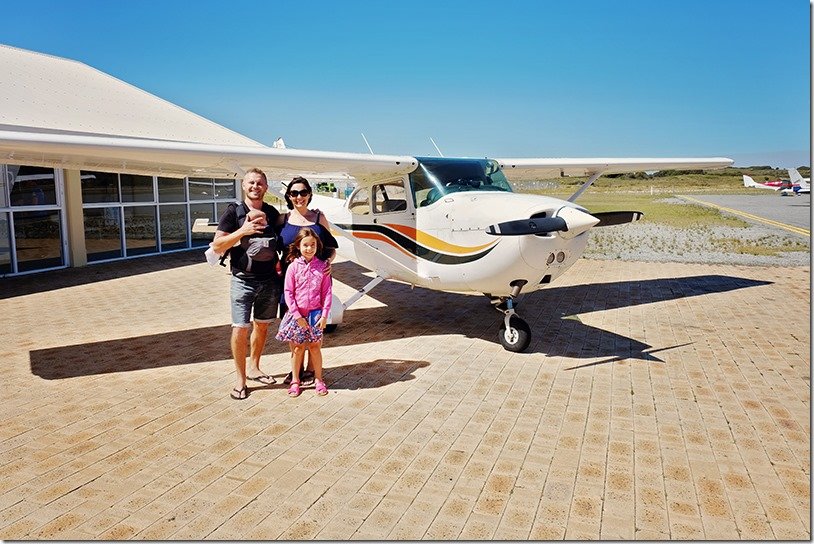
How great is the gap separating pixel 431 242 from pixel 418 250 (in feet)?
1.01

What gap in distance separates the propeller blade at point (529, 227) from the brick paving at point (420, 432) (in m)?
1.62

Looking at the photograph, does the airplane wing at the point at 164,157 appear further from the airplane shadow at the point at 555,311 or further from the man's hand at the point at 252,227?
the airplane shadow at the point at 555,311

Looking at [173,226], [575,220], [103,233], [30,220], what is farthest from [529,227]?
[173,226]

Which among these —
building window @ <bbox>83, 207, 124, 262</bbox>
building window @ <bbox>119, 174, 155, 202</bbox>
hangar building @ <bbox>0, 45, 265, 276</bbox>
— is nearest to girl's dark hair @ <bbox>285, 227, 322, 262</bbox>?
hangar building @ <bbox>0, 45, 265, 276</bbox>

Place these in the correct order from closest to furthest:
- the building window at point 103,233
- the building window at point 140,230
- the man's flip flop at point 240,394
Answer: the man's flip flop at point 240,394 → the building window at point 103,233 → the building window at point 140,230

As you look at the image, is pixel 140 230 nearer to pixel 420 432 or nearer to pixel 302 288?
pixel 302 288

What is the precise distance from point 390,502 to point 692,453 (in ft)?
8.04

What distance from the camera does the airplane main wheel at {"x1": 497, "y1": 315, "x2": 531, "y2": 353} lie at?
691 cm

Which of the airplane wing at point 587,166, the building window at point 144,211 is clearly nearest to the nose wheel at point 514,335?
the airplane wing at point 587,166

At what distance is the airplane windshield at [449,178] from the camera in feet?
23.7

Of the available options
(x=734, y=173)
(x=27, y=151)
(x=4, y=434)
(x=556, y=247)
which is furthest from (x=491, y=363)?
(x=734, y=173)

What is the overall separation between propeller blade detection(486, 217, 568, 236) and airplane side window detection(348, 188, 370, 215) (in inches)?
118

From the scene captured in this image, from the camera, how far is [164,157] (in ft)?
21.6

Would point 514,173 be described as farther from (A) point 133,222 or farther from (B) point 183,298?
(A) point 133,222
